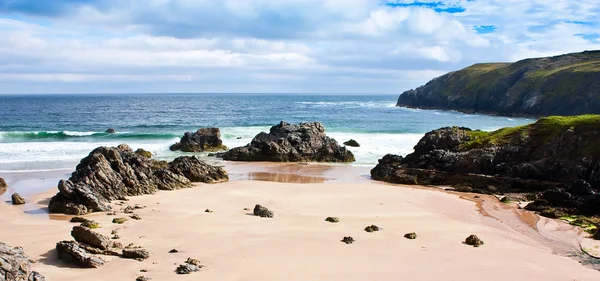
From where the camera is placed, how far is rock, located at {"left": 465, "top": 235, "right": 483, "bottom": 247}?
1585cm

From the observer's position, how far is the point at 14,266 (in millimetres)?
8562

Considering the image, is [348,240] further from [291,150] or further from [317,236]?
[291,150]

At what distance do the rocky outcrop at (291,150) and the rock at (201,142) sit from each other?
17.9 ft

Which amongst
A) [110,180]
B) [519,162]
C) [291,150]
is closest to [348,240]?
[110,180]

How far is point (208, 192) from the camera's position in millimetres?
24766

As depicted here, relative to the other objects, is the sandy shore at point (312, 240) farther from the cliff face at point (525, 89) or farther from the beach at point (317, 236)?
the cliff face at point (525, 89)

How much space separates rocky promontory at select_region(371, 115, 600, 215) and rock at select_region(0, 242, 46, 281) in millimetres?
19574

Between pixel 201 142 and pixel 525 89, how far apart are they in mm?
74706

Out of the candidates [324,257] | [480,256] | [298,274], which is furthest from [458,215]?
[298,274]

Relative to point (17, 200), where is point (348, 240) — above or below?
above

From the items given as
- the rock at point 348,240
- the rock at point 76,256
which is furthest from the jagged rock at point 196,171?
the rock at point 76,256

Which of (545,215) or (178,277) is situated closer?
(178,277)

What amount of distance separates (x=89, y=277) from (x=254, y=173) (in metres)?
21.4

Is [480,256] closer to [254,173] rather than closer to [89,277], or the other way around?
[89,277]
